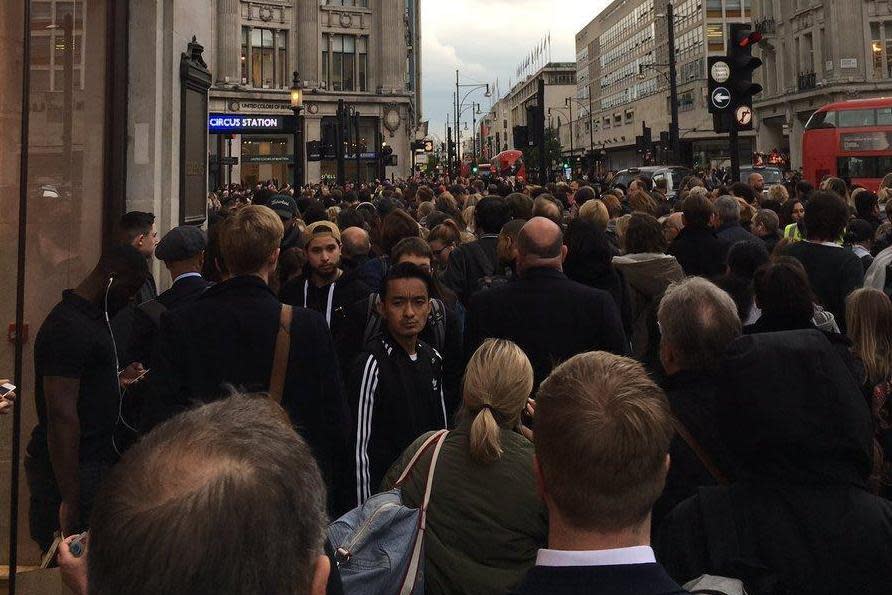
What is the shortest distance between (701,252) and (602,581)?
5728 mm

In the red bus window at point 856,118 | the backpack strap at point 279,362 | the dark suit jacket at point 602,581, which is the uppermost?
the red bus window at point 856,118

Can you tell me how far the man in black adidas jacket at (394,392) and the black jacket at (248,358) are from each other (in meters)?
0.20

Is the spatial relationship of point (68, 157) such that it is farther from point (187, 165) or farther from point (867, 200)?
point (867, 200)

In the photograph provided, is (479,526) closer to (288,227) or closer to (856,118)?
(288,227)

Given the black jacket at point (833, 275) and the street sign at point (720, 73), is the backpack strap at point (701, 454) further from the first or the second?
the street sign at point (720, 73)

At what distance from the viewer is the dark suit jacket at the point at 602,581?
1.57 metres

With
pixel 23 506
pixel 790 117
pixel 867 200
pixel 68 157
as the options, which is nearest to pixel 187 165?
pixel 68 157

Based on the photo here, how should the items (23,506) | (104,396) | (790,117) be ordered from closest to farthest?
(104,396), (23,506), (790,117)

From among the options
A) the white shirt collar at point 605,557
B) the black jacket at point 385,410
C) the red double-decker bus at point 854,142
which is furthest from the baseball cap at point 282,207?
the red double-decker bus at point 854,142

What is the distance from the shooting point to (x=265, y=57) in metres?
51.4

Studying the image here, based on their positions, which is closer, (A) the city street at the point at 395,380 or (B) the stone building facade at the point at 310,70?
(A) the city street at the point at 395,380

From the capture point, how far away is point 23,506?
5.67 meters

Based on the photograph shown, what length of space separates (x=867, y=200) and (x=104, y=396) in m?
7.94

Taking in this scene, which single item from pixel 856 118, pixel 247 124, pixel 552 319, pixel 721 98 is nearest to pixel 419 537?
pixel 552 319
